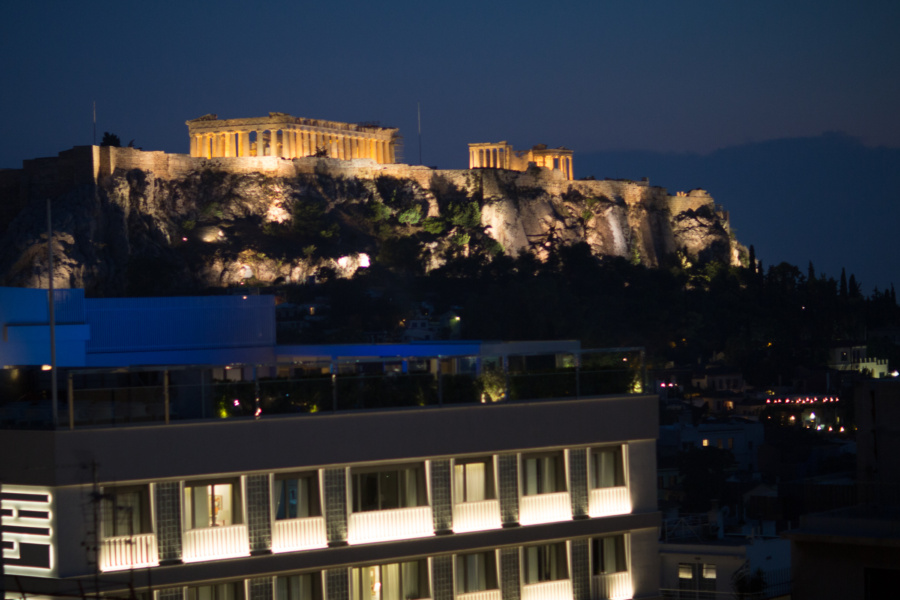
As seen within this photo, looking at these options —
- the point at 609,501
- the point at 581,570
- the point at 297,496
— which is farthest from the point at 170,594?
the point at 609,501

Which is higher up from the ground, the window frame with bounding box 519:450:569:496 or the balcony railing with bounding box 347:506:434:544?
the window frame with bounding box 519:450:569:496

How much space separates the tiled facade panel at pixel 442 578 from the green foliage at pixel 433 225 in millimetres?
69192

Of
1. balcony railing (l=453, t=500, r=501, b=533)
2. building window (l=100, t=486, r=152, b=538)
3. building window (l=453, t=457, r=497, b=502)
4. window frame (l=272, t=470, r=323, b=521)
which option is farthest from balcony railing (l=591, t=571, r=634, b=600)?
building window (l=100, t=486, r=152, b=538)

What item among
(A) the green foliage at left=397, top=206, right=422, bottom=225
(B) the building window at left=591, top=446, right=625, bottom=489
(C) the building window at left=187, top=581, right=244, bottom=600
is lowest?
(C) the building window at left=187, top=581, right=244, bottom=600

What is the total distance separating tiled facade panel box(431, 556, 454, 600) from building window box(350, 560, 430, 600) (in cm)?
8

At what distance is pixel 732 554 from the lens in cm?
3017

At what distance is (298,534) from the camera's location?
1467 cm

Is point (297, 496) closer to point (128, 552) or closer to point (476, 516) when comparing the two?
point (128, 552)

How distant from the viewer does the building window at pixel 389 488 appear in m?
15.1

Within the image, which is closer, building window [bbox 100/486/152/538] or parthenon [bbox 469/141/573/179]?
building window [bbox 100/486/152/538]

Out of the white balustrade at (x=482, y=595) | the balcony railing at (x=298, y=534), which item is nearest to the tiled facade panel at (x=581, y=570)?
the white balustrade at (x=482, y=595)

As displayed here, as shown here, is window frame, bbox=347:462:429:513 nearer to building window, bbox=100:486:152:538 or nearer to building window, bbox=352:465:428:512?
building window, bbox=352:465:428:512

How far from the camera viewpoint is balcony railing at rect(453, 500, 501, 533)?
1570cm

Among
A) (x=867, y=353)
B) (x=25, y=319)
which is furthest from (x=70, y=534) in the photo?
(x=867, y=353)
